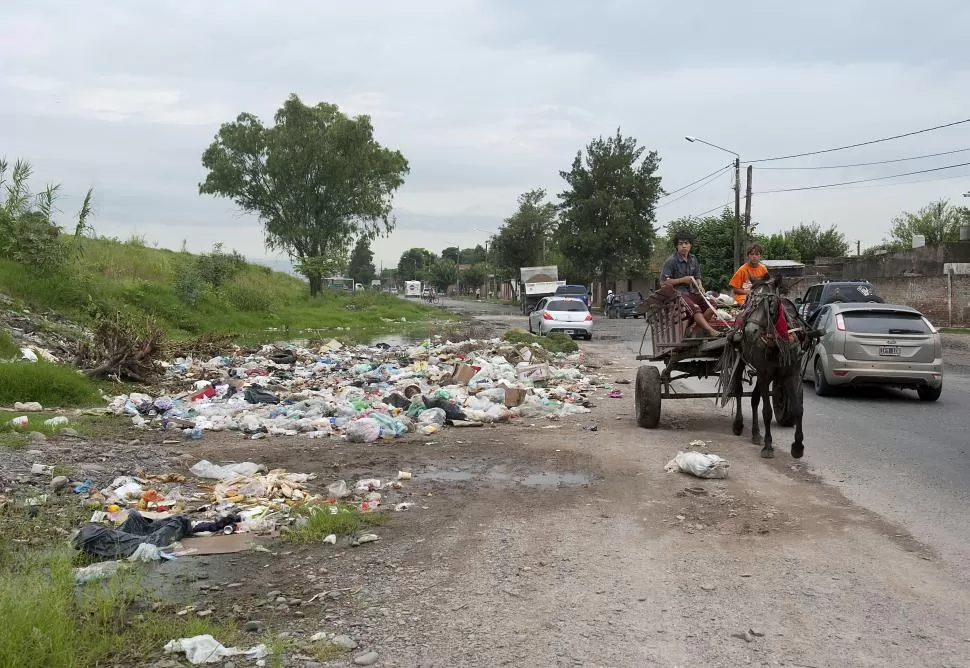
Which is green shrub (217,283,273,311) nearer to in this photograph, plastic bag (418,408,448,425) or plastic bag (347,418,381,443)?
plastic bag (418,408,448,425)

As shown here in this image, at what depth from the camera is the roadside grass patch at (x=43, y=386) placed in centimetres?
1161

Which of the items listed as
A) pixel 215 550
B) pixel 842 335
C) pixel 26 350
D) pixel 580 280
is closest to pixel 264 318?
pixel 26 350

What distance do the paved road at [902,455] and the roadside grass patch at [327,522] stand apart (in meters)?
3.83

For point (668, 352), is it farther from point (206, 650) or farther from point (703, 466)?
point (206, 650)

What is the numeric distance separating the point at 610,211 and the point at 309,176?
88.4ft

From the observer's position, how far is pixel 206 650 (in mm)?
3750

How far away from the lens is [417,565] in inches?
200

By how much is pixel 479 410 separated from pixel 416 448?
2.40 metres

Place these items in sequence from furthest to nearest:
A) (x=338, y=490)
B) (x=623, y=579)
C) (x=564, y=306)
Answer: (x=564, y=306) → (x=338, y=490) → (x=623, y=579)

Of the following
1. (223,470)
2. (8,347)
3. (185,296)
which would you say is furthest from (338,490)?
(185,296)

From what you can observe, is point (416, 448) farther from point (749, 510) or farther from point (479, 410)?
point (749, 510)

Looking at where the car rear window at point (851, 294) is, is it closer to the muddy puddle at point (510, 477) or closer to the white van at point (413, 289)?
the muddy puddle at point (510, 477)

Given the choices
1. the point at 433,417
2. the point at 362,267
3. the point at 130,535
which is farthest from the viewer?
the point at 362,267

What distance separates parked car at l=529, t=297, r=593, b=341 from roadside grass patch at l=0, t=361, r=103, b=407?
17.4 m
